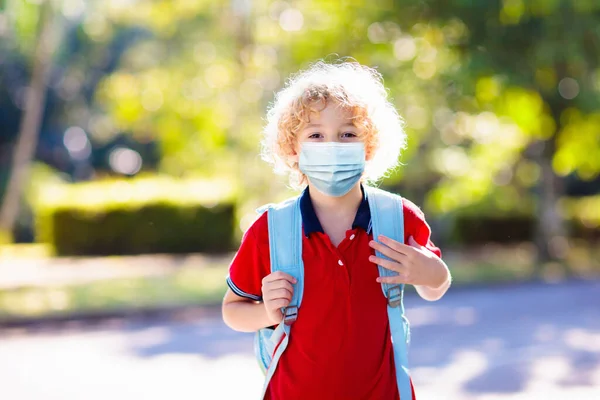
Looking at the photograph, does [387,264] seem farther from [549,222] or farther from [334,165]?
[549,222]

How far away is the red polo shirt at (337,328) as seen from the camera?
238 cm

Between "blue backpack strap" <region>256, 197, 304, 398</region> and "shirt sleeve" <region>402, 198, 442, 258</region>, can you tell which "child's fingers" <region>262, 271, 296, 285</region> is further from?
"shirt sleeve" <region>402, 198, 442, 258</region>

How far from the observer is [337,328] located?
7.84 feet

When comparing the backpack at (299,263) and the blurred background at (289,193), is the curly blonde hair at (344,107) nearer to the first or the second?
the backpack at (299,263)

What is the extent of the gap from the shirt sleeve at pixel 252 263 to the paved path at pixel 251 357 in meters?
4.78

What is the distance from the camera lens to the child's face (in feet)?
8.31

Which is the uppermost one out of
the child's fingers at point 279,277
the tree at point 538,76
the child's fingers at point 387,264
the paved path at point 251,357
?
the tree at point 538,76

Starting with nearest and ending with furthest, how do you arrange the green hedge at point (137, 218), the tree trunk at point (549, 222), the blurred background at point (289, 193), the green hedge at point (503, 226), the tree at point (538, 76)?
the blurred background at point (289, 193) < the tree at point (538, 76) < the tree trunk at point (549, 222) < the green hedge at point (137, 218) < the green hedge at point (503, 226)

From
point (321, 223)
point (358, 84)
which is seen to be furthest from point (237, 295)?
point (358, 84)

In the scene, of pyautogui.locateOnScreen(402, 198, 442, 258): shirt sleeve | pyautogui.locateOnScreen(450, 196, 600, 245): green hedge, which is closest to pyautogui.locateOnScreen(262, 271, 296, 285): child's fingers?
pyautogui.locateOnScreen(402, 198, 442, 258): shirt sleeve

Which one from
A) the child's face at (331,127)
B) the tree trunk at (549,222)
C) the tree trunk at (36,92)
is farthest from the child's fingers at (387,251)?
the tree trunk at (36,92)

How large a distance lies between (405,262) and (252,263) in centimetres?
44

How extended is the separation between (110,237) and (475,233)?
10.1 meters

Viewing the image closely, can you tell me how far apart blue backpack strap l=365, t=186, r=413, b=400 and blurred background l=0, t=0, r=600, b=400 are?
4799mm
